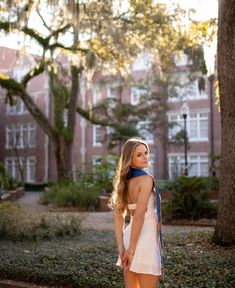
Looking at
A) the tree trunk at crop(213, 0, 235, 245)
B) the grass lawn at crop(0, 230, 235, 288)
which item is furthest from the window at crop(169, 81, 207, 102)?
the grass lawn at crop(0, 230, 235, 288)

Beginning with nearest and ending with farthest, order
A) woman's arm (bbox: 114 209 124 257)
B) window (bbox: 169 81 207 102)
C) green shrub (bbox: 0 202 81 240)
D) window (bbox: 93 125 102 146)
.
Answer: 1. woman's arm (bbox: 114 209 124 257)
2. green shrub (bbox: 0 202 81 240)
3. window (bbox: 169 81 207 102)
4. window (bbox: 93 125 102 146)

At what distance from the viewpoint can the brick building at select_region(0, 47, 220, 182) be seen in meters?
36.8

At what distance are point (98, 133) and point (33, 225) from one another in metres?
33.0

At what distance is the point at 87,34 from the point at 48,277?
1566cm

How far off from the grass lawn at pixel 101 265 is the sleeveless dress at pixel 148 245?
1.82 metres

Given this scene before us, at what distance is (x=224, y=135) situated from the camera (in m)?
8.32

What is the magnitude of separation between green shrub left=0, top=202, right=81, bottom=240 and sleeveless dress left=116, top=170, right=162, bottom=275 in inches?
251

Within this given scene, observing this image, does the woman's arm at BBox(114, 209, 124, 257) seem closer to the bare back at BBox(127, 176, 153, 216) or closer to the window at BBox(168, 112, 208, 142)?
the bare back at BBox(127, 176, 153, 216)

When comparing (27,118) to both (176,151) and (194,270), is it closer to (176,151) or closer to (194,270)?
(176,151)

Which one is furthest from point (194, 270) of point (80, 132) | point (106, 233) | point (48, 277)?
point (80, 132)

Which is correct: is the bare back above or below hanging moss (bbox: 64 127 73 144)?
below

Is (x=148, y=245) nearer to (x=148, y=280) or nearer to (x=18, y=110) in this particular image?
(x=148, y=280)

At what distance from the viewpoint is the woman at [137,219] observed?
Result: 411 centimetres

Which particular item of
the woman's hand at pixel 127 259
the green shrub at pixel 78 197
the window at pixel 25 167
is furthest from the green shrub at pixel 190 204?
the window at pixel 25 167
